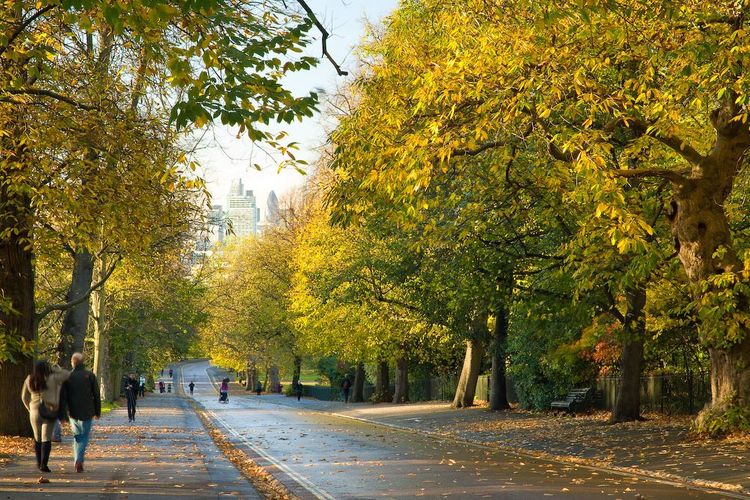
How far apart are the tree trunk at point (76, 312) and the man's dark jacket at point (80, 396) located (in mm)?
11405

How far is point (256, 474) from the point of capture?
663 inches

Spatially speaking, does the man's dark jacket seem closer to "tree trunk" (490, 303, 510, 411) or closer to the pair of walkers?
the pair of walkers

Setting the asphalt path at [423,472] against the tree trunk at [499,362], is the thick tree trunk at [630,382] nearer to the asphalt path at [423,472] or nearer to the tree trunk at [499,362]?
the asphalt path at [423,472]

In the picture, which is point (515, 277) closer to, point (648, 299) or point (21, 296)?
point (648, 299)

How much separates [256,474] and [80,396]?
3.36 metres

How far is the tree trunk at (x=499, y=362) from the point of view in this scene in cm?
3672

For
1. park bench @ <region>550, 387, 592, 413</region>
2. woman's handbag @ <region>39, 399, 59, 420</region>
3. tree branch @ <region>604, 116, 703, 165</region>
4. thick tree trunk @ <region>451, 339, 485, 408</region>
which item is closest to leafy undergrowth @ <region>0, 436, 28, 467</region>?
woman's handbag @ <region>39, 399, 59, 420</region>

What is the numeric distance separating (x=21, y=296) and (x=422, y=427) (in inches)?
545

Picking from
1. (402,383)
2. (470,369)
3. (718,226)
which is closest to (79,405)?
(718,226)

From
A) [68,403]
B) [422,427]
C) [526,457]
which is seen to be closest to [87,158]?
[68,403]

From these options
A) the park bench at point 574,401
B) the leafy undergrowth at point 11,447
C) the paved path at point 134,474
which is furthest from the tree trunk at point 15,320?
the park bench at point 574,401

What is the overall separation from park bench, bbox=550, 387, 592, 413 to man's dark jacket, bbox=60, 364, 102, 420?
66.4 feet

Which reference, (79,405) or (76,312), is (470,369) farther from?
(79,405)

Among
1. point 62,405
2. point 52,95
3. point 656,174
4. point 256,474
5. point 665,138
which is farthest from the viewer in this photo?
point 656,174
